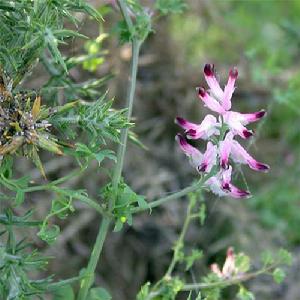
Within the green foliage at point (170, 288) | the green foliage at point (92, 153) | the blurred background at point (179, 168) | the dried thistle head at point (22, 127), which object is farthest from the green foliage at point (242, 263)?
the blurred background at point (179, 168)

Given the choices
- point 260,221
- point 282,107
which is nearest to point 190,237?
point 260,221

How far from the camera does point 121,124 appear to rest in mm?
1558

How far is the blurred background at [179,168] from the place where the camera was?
10.7ft

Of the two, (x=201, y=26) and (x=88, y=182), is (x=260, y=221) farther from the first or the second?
(x=201, y=26)

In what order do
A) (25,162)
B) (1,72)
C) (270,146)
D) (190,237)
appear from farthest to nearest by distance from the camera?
(270,146) → (190,237) → (25,162) → (1,72)

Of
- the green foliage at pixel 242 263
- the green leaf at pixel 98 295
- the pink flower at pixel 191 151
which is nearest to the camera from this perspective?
the pink flower at pixel 191 151

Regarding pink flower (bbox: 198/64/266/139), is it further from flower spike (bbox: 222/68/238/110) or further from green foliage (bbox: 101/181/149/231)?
green foliage (bbox: 101/181/149/231)

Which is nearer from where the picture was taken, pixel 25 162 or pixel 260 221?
pixel 25 162

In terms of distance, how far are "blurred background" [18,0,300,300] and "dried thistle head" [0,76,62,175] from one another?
144 centimetres

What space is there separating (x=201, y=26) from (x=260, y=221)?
1233mm

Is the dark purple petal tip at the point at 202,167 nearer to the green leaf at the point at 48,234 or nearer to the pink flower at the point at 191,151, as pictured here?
the pink flower at the point at 191,151

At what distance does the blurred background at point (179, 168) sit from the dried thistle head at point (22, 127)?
144 cm

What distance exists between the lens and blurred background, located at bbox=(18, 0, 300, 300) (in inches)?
129

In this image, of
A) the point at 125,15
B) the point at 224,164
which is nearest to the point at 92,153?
the point at 224,164
